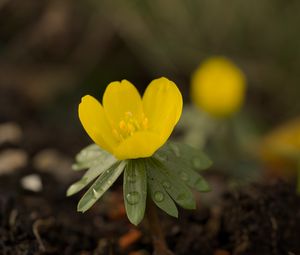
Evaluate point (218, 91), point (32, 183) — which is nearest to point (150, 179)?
point (32, 183)

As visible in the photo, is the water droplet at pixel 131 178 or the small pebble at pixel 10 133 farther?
the small pebble at pixel 10 133

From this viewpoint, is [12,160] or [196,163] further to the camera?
[12,160]

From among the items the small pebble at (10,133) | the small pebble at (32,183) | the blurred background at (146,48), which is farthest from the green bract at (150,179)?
the blurred background at (146,48)

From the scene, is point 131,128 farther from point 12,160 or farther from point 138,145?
point 12,160

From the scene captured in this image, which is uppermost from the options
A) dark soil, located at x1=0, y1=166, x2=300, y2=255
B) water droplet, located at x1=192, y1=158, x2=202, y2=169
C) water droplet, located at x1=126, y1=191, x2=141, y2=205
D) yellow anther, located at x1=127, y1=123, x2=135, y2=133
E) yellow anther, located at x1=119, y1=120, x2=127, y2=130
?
yellow anther, located at x1=119, y1=120, x2=127, y2=130

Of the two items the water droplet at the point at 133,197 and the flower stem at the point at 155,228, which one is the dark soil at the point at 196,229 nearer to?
the flower stem at the point at 155,228

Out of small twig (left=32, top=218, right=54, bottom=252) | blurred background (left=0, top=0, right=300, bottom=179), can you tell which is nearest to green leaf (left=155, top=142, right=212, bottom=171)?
small twig (left=32, top=218, right=54, bottom=252)

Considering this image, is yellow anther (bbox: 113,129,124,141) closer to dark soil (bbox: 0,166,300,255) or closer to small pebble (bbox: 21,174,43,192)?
dark soil (bbox: 0,166,300,255)
